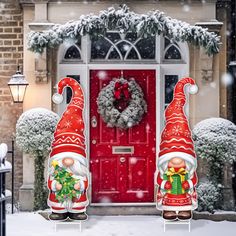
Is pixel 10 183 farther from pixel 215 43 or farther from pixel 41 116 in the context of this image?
pixel 215 43

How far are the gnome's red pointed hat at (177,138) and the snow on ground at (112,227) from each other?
2.82ft

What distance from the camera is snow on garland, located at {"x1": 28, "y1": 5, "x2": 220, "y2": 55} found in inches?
359

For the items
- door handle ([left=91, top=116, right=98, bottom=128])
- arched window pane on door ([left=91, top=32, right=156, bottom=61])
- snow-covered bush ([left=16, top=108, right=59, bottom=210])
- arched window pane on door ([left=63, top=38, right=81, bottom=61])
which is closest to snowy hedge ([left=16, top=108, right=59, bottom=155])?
snow-covered bush ([left=16, top=108, right=59, bottom=210])

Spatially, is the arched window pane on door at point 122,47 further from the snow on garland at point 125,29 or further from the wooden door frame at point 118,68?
the snow on garland at point 125,29

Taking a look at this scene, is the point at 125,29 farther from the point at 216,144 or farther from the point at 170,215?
the point at 170,215

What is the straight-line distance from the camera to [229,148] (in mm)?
9172

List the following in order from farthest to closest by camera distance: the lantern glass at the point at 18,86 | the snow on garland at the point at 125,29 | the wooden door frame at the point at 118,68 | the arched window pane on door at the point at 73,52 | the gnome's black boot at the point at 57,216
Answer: the arched window pane on door at the point at 73,52 → the wooden door frame at the point at 118,68 → the lantern glass at the point at 18,86 → the snow on garland at the point at 125,29 → the gnome's black boot at the point at 57,216

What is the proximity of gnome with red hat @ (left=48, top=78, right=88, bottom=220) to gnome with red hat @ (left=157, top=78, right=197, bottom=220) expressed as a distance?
1.11 metres

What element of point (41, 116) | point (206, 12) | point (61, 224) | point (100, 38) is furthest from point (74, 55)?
point (61, 224)

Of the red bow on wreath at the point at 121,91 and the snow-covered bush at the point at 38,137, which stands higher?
Answer: the red bow on wreath at the point at 121,91

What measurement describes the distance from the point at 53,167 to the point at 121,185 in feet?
5.82

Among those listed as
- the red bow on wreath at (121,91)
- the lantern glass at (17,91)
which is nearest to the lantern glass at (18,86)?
the lantern glass at (17,91)

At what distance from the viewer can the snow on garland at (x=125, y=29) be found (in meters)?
9.11

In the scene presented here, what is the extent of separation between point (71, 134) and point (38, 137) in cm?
76
